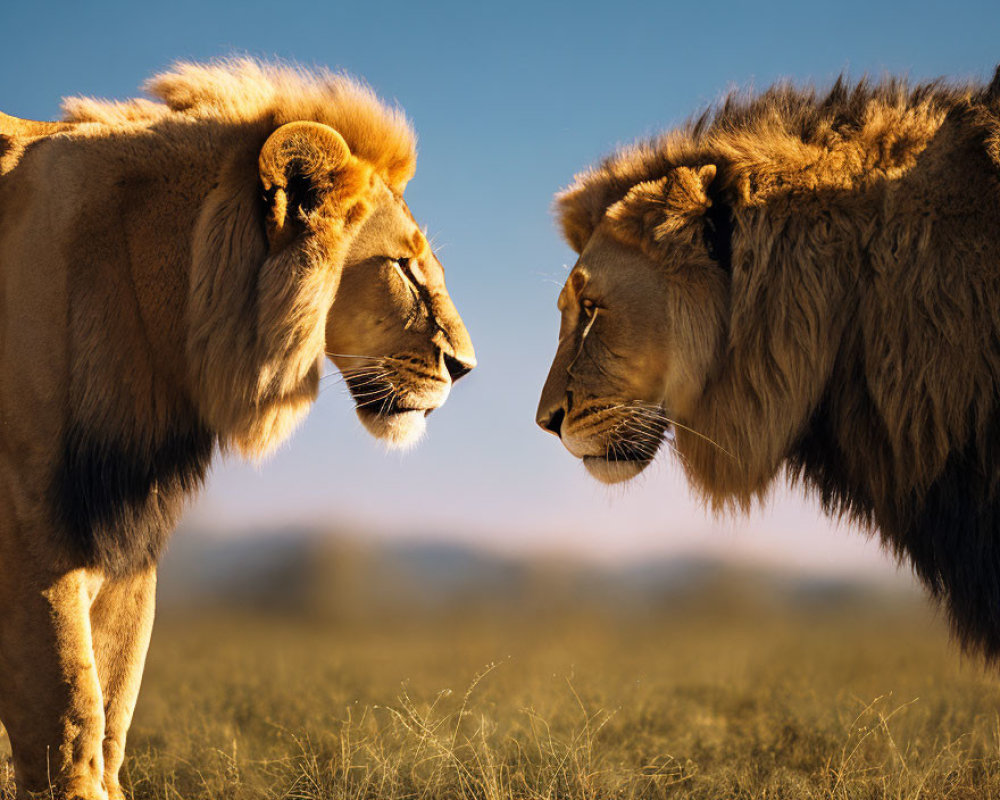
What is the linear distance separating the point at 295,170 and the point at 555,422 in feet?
3.76

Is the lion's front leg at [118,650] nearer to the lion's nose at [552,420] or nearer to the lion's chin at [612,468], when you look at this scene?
the lion's nose at [552,420]

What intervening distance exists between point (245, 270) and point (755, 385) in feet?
5.21

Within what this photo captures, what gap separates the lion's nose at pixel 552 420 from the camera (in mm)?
2861

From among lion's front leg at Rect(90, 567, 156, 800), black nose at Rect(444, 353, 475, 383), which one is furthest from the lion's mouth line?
lion's front leg at Rect(90, 567, 156, 800)

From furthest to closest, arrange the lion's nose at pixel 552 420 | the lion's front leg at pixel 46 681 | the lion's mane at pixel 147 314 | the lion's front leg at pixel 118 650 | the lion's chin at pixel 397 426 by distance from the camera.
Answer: the lion's chin at pixel 397 426
the lion's front leg at pixel 118 650
the lion's nose at pixel 552 420
the lion's mane at pixel 147 314
the lion's front leg at pixel 46 681

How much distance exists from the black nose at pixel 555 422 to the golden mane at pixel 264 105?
1054mm

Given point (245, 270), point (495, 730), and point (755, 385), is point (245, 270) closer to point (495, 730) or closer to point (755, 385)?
point (755, 385)

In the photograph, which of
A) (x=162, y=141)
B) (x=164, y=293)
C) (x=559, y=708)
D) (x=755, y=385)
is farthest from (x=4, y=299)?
(x=559, y=708)

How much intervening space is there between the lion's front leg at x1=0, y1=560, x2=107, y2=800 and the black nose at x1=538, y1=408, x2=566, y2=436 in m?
1.50

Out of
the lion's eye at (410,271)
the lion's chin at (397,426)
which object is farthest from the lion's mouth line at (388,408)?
the lion's eye at (410,271)

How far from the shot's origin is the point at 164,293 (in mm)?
2822

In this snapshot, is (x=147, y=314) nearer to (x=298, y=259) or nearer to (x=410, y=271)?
(x=298, y=259)

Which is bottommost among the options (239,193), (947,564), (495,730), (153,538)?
(495,730)

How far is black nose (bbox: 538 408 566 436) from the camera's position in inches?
113
